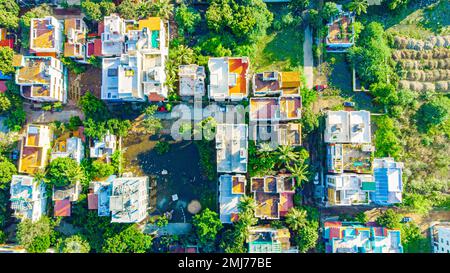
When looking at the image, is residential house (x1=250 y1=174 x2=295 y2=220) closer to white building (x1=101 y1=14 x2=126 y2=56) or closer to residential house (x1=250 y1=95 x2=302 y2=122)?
residential house (x1=250 y1=95 x2=302 y2=122)

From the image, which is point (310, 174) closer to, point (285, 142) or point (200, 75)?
point (285, 142)

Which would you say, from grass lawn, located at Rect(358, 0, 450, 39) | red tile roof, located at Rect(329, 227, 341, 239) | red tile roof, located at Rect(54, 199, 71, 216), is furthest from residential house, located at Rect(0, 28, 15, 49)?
red tile roof, located at Rect(329, 227, 341, 239)

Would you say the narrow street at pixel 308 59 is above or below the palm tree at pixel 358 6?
below

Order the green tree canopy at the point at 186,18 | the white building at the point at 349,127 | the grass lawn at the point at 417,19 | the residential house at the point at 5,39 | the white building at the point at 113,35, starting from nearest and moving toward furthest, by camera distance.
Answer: the white building at the point at 349,127
the white building at the point at 113,35
the green tree canopy at the point at 186,18
the residential house at the point at 5,39
the grass lawn at the point at 417,19

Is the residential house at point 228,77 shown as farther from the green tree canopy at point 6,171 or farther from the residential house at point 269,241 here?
the green tree canopy at point 6,171

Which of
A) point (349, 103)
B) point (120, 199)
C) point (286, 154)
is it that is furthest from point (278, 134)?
point (120, 199)

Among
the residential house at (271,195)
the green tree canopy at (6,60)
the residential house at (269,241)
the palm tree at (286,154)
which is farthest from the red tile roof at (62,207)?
the palm tree at (286,154)

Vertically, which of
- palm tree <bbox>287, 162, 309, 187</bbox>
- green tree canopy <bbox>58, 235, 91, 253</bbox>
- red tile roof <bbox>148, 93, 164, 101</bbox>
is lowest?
green tree canopy <bbox>58, 235, 91, 253</bbox>
